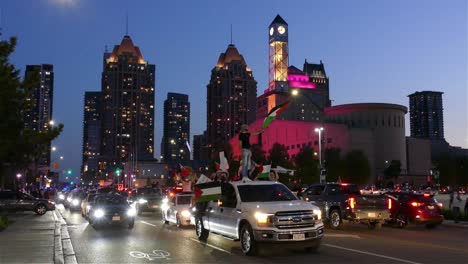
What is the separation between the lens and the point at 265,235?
1236cm

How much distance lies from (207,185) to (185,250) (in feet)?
7.65

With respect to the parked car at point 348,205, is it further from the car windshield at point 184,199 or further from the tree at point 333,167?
the tree at point 333,167

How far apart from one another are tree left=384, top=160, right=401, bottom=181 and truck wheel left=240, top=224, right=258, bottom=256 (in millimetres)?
130086

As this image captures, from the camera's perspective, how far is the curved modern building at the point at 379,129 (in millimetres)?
144275

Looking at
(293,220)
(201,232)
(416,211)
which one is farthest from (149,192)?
(293,220)

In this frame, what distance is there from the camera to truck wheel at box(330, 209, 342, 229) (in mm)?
21531

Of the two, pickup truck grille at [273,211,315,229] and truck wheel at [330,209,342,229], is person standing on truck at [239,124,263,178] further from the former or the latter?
truck wheel at [330,209,342,229]

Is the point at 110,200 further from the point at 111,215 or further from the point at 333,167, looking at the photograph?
the point at 333,167

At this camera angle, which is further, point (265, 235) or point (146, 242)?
point (146, 242)

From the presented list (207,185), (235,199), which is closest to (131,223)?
(207,185)

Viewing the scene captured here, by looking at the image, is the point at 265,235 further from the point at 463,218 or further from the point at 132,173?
the point at 132,173

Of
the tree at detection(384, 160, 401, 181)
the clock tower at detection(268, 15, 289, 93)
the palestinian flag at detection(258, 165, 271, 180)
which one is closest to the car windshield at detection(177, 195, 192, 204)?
the palestinian flag at detection(258, 165, 271, 180)

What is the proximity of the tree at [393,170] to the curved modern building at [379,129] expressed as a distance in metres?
5.90

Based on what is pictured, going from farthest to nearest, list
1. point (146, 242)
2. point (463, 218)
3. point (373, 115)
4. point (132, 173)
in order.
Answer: point (373, 115) → point (132, 173) → point (463, 218) → point (146, 242)
